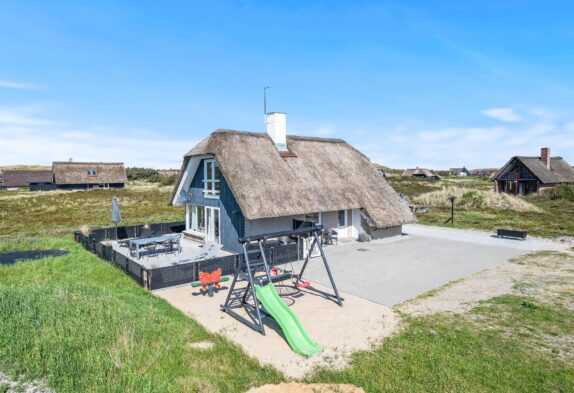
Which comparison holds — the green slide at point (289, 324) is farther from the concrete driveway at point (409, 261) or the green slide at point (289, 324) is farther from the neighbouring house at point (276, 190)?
the neighbouring house at point (276, 190)

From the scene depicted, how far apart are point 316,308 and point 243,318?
86.2 inches

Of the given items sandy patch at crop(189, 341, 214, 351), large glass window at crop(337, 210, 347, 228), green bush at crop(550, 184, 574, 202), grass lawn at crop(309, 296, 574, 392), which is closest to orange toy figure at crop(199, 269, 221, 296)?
sandy patch at crop(189, 341, 214, 351)

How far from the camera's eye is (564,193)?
3828 cm

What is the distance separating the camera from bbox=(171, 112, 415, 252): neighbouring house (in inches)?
644

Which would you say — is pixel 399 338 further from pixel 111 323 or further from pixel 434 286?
pixel 111 323

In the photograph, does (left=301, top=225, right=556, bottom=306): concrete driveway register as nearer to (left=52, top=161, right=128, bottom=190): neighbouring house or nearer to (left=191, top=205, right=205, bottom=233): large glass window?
(left=191, top=205, right=205, bottom=233): large glass window

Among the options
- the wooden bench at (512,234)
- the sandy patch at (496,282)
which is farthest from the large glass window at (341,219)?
the wooden bench at (512,234)

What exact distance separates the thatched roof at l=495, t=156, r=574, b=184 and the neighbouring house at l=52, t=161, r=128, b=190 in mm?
65948

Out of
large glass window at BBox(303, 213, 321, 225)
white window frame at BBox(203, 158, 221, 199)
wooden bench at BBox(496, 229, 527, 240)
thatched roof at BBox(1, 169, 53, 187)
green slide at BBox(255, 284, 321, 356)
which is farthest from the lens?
thatched roof at BBox(1, 169, 53, 187)

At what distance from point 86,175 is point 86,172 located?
626 millimetres

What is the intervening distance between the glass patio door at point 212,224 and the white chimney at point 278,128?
5.26 meters

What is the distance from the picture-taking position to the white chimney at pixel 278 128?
66.0 feet

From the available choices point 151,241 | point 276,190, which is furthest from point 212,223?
point 276,190

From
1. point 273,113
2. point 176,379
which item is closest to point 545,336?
point 176,379
